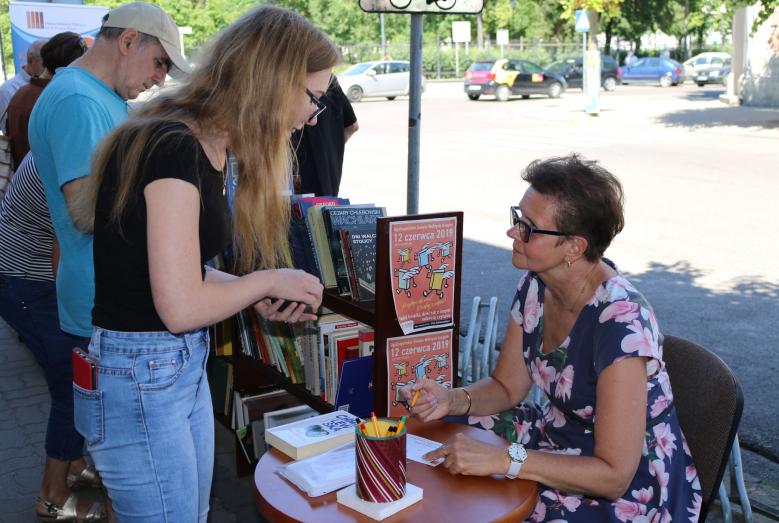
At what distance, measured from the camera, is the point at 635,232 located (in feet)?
30.0

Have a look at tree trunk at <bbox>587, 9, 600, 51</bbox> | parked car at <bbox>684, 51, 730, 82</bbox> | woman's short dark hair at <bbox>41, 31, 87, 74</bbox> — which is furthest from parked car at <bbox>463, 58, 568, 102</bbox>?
woman's short dark hair at <bbox>41, 31, 87, 74</bbox>

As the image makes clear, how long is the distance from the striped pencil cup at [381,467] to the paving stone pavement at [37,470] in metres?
1.92

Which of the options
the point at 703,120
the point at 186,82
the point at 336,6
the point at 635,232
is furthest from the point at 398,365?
the point at 336,6

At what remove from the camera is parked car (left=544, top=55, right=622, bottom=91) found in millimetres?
37719

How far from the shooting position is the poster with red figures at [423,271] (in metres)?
2.82

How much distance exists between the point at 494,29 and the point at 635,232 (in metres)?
59.0

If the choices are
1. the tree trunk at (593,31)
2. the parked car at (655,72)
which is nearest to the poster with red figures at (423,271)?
the tree trunk at (593,31)

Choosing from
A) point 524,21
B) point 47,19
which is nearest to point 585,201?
point 47,19

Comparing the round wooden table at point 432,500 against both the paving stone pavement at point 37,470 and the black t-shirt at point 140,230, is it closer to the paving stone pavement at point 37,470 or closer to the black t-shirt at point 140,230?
the black t-shirt at point 140,230

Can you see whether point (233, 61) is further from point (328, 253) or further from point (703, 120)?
point (703, 120)

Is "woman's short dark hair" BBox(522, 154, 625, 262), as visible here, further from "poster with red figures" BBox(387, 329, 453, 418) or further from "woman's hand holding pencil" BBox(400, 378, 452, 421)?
"poster with red figures" BBox(387, 329, 453, 418)

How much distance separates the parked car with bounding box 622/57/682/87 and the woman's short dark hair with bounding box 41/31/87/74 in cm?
4122

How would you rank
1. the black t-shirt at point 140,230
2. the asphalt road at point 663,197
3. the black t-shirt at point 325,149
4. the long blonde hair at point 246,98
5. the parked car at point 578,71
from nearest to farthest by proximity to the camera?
the black t-shirt at point 140,230, the long blonde hair at point 246,98, the black t-shirt at point 325,149, the asphalt road at point 663,197, the parked car at point 578,71

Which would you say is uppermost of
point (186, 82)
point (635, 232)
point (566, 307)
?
point (186, 82)
